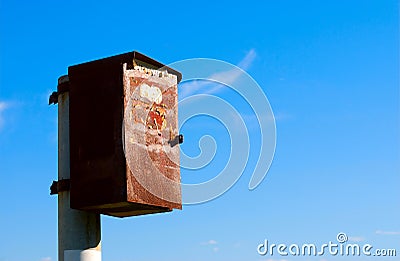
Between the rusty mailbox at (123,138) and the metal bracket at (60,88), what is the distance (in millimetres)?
129

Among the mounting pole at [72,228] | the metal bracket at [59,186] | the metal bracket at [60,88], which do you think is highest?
the metal bracket at [60,88]

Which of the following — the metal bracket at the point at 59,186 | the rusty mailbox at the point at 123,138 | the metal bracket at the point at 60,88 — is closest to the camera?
the rusty mailbox at the point at 123,138

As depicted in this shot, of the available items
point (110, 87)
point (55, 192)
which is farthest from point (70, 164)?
point (110, 87)

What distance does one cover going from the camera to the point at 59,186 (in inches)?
384

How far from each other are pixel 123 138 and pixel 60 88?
4.53 feet

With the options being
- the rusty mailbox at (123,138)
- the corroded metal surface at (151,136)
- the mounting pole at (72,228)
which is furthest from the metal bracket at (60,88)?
the corroded metal surface at (151,136)

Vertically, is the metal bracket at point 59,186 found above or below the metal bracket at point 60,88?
below

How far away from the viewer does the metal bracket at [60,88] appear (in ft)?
33.0

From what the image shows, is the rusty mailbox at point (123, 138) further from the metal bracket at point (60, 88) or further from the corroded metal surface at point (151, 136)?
the metal bracket at point (60, 88)

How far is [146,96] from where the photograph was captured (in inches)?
381

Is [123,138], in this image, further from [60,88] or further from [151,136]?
[60,88]

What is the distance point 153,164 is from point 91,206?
0.90 meters

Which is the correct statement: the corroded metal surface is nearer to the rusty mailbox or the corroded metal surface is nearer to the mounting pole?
the rusty mailbox

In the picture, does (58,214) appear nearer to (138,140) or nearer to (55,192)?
(55,192)
